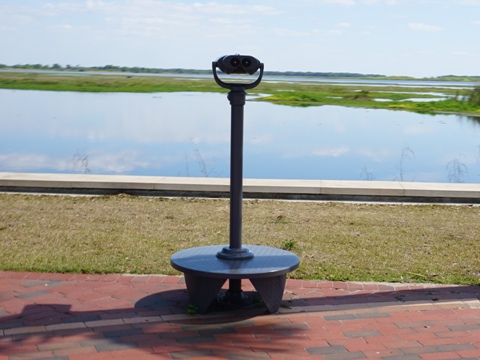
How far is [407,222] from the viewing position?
29.3ft

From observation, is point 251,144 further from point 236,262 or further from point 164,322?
point 164,322

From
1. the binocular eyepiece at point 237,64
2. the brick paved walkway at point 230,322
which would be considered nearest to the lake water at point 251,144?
the brick paved walkway at point 230,322

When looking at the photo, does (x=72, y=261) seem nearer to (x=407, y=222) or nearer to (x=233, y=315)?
(x=233, y=315)

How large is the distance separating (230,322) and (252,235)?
9.69 ft

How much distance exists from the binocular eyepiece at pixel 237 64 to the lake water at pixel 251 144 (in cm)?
1192

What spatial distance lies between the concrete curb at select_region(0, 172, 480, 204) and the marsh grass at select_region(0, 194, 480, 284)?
27 centimetres

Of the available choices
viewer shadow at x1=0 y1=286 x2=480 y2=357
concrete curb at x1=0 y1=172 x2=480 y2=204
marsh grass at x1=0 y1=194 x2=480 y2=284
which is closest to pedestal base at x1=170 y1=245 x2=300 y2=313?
viewer shadow at x1=0 y1=286 x2=480 y2=357

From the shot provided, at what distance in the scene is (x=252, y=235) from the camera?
814 cm

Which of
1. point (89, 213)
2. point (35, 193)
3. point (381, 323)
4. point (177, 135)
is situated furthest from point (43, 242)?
point (177, 135)

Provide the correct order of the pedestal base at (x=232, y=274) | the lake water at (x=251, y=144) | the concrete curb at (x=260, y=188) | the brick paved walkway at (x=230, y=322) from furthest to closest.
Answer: the lake water at (x=251, y=144)
the concrete curb at (x=260, y=188)
the pedestal base at (x=232, y=274)
the brick paved walkway at (x=230, y=322)

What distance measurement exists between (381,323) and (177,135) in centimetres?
2314

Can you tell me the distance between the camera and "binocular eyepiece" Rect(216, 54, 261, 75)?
5348mm

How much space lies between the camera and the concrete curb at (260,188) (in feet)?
33.3

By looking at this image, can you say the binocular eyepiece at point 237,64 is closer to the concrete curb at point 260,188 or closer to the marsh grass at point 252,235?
the marsh grass at point 252,235
